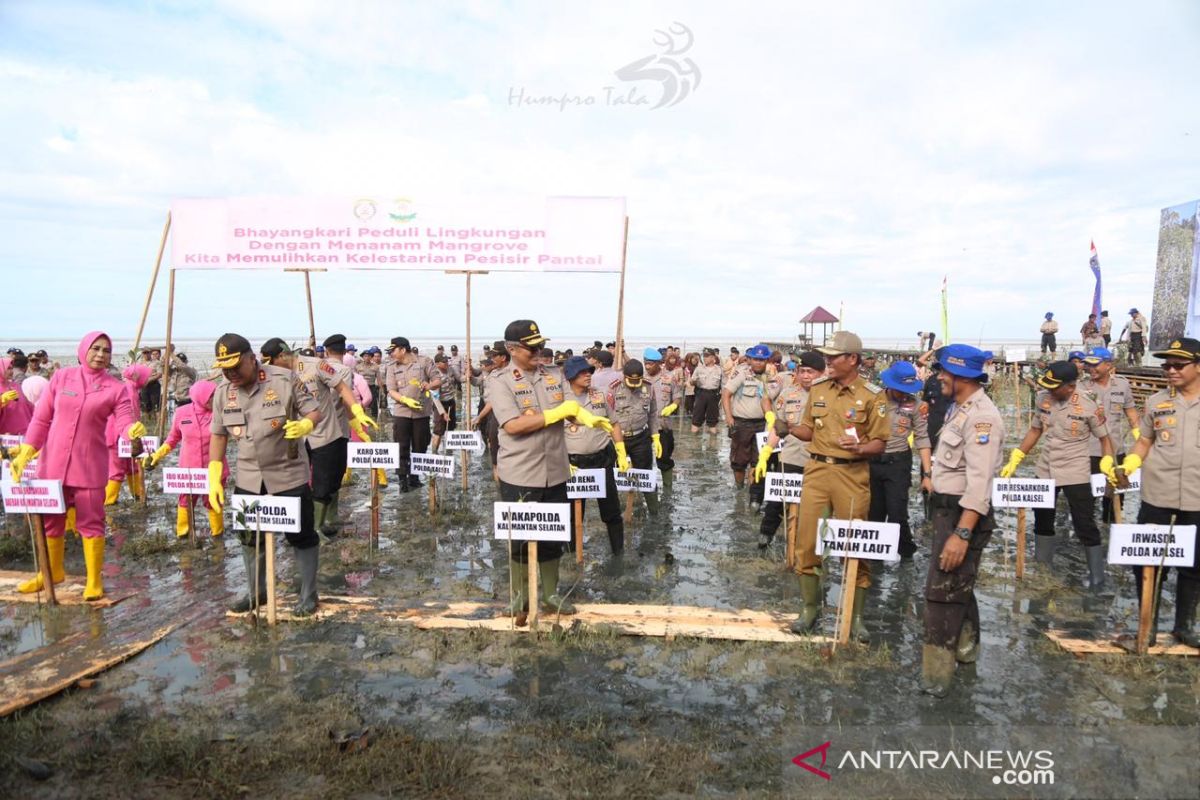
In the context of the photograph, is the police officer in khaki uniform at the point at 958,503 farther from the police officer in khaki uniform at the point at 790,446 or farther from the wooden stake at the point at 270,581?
the wooden stake at the point at 270,581

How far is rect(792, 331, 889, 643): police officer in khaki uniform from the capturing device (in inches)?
211

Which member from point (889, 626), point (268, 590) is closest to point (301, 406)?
point (268, 590)

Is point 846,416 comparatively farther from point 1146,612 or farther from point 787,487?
point 1146,612

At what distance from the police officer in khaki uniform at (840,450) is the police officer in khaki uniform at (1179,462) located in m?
2.08

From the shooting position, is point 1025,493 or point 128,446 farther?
point 128,446

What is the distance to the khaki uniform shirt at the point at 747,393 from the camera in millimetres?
10375

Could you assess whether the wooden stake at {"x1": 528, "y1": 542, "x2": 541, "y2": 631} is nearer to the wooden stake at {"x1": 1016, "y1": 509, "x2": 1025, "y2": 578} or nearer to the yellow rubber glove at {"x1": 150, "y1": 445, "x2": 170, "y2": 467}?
the wooden stake at {"x1": 1016, "y1": 509, "x2": 1025, "y2": 578}

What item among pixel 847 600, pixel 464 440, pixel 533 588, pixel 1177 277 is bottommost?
pixel 533 588

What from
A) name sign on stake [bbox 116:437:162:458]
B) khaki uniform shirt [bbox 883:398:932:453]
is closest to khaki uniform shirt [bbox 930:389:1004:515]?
khaki uniform shirt [bbox 883:398:932:453]

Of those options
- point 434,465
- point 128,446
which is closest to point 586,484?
point 434,465

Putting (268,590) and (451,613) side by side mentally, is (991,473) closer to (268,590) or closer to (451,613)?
(451,613)

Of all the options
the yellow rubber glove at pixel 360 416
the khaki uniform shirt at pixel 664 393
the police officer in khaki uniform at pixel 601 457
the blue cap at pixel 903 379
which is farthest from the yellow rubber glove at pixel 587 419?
the khaki uniform shirt at pixel 664 393

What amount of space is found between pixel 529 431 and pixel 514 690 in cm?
187

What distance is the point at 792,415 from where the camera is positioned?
29.0 ft
